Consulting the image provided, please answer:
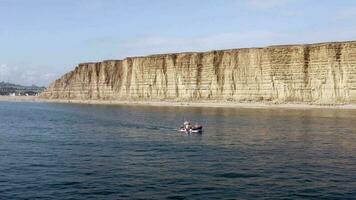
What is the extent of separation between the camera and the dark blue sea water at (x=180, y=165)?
20625 millimetres

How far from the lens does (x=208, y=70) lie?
10844 cm

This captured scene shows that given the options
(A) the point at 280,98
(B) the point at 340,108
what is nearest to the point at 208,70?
(A) the point at 280,98

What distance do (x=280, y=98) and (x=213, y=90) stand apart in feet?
56.0

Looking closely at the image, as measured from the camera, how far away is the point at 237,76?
341 feet

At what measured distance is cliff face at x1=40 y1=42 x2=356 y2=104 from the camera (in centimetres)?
8712

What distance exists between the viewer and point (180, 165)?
2664 cm

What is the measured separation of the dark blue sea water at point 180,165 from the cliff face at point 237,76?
44.8 metres

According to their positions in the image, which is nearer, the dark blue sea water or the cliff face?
the dark blue sea water

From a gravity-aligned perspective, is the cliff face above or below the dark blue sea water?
above

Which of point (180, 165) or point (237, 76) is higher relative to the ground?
point (237, 76)

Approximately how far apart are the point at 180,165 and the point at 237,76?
258 feet

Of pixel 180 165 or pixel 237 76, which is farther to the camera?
pixel 237 76

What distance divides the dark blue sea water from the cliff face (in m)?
44.8

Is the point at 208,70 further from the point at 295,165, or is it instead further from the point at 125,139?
the point at 295,165
